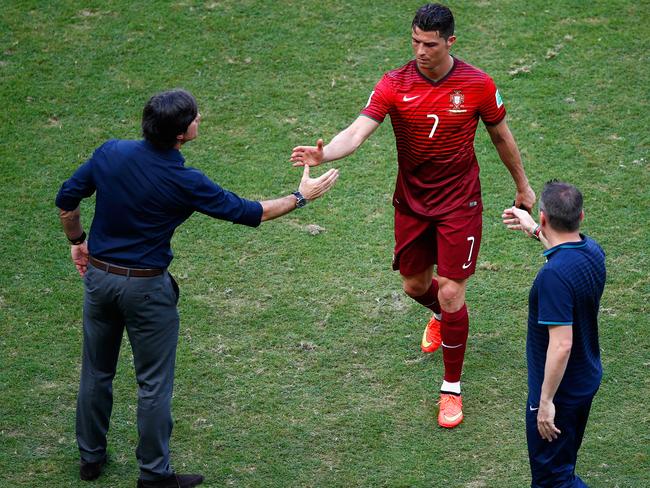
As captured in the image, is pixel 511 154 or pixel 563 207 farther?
pixel 511 154

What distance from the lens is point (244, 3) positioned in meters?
11.0

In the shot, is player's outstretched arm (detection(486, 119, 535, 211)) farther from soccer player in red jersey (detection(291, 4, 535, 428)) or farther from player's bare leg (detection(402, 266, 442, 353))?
player's bare leg (detection(402, 266, 442, 353))

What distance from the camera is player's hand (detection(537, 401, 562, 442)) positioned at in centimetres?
504

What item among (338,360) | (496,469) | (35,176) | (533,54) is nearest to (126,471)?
(338,360)

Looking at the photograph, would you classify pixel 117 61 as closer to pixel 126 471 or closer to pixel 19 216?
pixel 19 216

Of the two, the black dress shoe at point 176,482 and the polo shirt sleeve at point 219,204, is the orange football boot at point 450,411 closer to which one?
the black dress shoe at point 176,482

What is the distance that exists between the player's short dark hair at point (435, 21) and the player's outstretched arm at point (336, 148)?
67 centimetres

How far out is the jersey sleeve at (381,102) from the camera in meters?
6.40

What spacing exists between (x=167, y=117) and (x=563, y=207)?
2.11 meters

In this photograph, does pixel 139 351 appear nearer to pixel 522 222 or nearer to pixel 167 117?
pixel 167 117

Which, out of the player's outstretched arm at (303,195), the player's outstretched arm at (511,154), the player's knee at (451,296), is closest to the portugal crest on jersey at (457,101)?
the player's outstretched arm at (511,154)

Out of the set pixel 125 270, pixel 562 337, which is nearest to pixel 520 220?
pixel 562 337

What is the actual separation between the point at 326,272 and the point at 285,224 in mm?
767

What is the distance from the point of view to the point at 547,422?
5078mm
